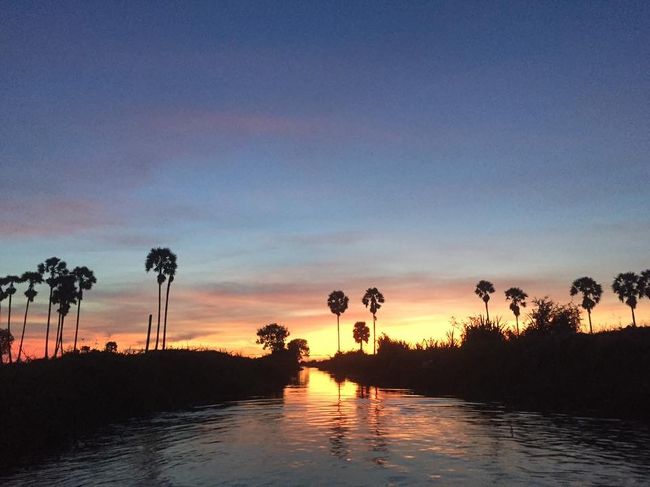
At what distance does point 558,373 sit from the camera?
3778cm

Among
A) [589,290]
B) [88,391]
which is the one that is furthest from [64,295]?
[589,290]

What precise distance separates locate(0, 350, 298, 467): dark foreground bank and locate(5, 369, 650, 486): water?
8.91 ft


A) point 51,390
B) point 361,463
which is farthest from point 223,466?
point 51,390

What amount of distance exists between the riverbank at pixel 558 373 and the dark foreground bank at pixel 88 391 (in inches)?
977

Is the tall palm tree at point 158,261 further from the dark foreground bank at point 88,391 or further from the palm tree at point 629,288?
the palm tree at point 629,288

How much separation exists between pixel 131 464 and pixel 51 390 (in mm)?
13675

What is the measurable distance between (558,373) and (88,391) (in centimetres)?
3397

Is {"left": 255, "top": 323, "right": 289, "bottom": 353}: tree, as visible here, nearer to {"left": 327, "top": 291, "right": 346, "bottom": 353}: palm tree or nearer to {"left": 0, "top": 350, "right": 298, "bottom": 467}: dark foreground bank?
{"left": 327, "top": 291, "right": 346, "bottom": 353}: palm tree

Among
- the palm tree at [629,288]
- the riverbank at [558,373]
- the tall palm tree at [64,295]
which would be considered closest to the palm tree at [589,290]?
the palm tree at [629,288]

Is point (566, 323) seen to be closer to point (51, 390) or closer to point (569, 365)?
point (569, 365)

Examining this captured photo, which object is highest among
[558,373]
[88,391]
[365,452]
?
[558,373]

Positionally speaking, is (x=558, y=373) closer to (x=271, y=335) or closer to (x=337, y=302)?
(x=337, y=302)

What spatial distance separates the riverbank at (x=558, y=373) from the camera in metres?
30.5

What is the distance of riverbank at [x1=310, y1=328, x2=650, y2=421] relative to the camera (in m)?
30.5
